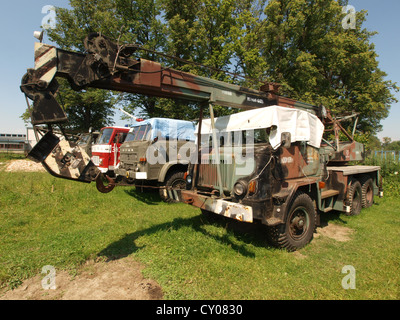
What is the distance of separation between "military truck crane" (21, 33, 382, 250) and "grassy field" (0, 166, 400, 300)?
0.62 metres

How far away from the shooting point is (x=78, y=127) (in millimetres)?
24609

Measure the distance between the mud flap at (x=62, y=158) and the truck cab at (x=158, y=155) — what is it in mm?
3979

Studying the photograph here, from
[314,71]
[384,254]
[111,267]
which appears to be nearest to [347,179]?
[384,254]

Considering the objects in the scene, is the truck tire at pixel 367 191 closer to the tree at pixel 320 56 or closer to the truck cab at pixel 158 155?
the truck cab at pixel 158 155

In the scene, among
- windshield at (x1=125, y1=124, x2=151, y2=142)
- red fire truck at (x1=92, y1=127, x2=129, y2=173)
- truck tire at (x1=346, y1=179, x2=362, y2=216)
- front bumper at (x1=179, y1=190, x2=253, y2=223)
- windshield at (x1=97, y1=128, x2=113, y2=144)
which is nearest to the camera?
front bumper at (x1=179, y1=190, x2=253, y2=223)

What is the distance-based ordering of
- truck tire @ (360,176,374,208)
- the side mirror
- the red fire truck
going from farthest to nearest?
the red fire truck
truck tire @ (360,176,374,208)
the side mirror

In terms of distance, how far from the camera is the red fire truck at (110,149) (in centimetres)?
965

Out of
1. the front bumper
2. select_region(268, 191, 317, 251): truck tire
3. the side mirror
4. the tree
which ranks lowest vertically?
select_region(268, 191, 317, 251): truck tire

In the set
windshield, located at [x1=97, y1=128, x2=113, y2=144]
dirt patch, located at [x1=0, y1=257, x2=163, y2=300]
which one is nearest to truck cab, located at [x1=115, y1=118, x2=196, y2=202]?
windshield, located at [x1=97, y1=128, x2=113, y2=144]

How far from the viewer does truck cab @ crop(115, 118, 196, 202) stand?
7.51m

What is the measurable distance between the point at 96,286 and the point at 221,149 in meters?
3.24

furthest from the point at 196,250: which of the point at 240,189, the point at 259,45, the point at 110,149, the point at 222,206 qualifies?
the point at 259,45

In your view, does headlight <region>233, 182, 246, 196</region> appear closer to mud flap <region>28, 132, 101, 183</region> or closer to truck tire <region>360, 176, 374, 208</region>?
mud flap <region>28, 132, 101, 183</region>

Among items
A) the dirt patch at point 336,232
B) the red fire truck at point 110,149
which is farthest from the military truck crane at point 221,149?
the red fire truck at point 110,149
